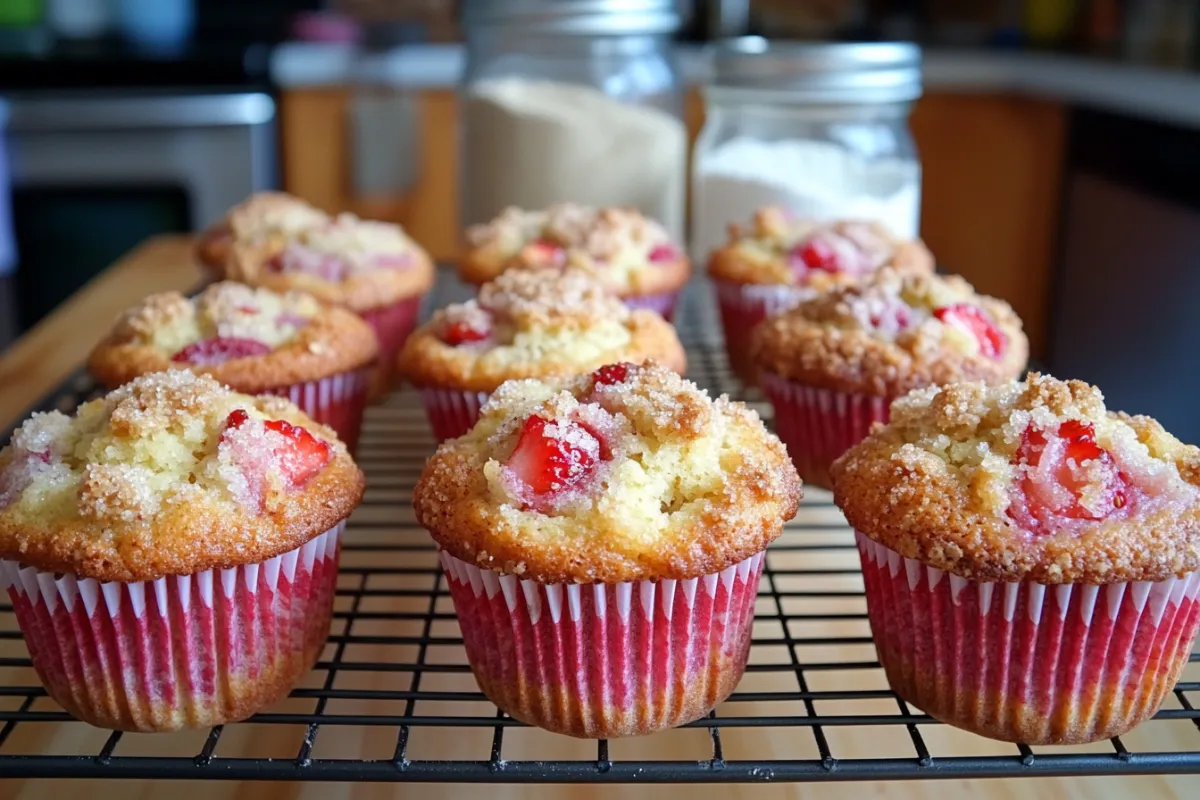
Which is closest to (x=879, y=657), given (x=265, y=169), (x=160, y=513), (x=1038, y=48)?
(x=160, y=513)

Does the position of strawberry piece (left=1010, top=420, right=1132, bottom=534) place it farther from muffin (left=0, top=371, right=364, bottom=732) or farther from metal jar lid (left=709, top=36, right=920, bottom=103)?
metal jar lid (left=709, top=36, right=920, bottom=103)

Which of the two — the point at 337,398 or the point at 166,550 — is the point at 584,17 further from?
the point at 166,550

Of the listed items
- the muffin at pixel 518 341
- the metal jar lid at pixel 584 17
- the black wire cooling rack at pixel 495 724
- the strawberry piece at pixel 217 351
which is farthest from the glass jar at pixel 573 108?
the strawberry piece at pixel 217 351

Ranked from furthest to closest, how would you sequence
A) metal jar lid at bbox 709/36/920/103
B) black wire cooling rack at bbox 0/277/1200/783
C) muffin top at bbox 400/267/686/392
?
metal jar lid at bbox 709/36/920/103, muffin top at bbox 400/267/686/392, black wire cooling rack at bbox 0/277/1200/783

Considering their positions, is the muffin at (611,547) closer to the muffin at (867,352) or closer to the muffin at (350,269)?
the muffin at (867,352)

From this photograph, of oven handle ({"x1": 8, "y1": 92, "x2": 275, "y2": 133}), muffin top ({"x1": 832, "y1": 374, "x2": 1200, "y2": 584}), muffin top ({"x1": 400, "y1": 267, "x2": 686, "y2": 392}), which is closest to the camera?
muffin top ({"x1": 832, "y1": 374, "x2": 1200, "y2": 584})

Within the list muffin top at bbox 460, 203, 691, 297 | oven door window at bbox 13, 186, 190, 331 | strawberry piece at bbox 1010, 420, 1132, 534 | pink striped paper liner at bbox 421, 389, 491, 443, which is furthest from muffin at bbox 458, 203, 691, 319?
oven door window at bbox 13, 186, 190, 331
